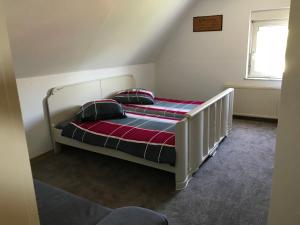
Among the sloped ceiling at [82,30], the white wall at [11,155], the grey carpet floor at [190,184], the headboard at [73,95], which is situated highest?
the sloped ceiling at [82,30]

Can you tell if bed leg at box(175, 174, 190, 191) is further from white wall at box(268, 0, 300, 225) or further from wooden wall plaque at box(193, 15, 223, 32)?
wooden wall plaque at box(193, 15, 223, 32)

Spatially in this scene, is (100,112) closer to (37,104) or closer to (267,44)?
(37,104)

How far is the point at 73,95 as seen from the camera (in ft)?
10.6

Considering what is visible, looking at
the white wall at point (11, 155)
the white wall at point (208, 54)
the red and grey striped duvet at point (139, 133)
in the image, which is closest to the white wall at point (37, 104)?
the red and grey striped duvet at point (139, 133)

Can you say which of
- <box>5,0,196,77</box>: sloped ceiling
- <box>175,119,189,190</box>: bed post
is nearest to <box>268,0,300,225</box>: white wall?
<box>175,119,189,190</box>: bed post

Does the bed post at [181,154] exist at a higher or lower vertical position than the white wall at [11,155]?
lower

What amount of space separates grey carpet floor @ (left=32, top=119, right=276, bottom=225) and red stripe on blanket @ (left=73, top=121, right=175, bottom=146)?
410mm

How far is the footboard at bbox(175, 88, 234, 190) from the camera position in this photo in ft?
7.10

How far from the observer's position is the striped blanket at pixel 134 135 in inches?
88.5

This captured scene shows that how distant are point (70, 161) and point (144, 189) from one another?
1.09m

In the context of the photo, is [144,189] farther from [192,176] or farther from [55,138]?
[55,138]

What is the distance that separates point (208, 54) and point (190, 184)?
8.99 feet

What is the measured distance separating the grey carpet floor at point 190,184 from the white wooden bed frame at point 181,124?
0.54 feet

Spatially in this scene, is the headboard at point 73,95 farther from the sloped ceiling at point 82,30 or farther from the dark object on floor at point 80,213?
the dark object on floor at point 80,213
